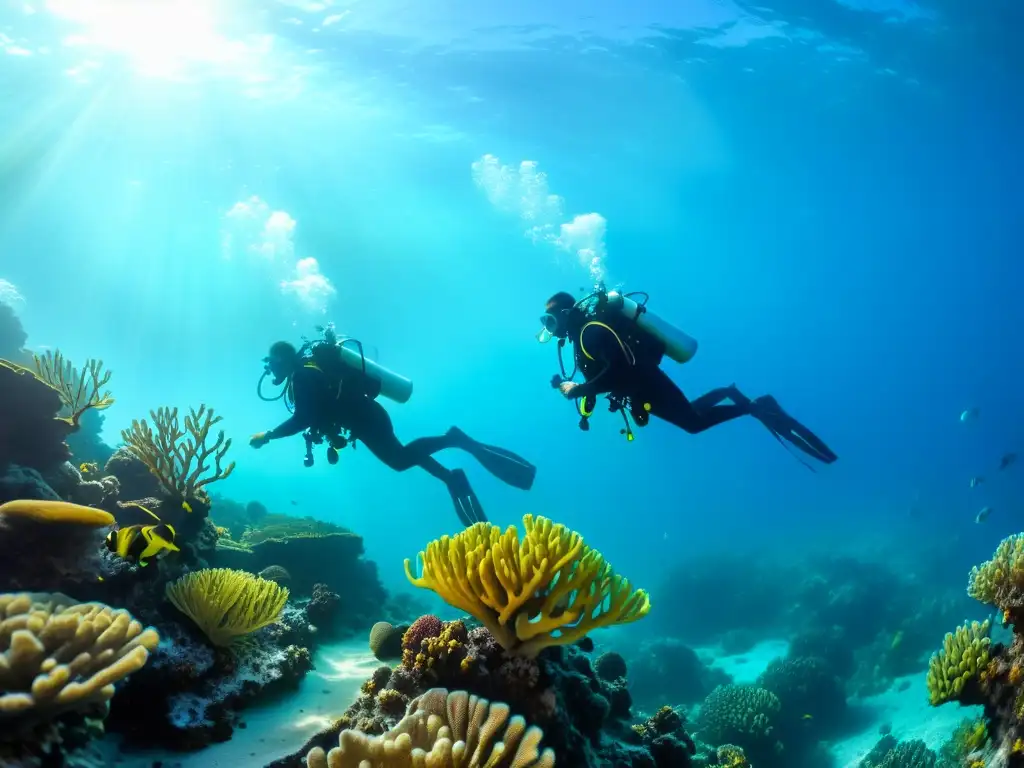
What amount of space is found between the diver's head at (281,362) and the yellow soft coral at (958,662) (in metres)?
9.37

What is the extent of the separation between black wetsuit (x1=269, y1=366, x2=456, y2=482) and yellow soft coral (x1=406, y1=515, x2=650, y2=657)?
5.35 m

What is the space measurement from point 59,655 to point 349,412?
6873 mm

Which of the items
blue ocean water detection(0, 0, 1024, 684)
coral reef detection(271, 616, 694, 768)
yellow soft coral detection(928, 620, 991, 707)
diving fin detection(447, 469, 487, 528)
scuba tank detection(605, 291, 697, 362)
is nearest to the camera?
coral reef detection(271, 616, 694, 768)

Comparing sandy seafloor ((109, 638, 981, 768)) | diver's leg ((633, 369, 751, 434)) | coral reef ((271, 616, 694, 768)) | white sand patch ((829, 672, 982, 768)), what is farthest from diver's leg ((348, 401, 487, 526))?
white sand patch ((829, 672, 982, 768))

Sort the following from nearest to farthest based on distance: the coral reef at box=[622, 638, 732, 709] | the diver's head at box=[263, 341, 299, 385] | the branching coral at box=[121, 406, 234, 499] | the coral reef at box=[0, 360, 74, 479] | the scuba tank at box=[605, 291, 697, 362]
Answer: the coral reef at box=[0, 360, 74, 479] → the branching coral at box=[121, 406, 234, 499] → the scuba tank at box=[605, 291, 697, 362] → the diver's head at box=[263, 341, 299, 385] → the coral reef at box=[622, 638, 732, 709]

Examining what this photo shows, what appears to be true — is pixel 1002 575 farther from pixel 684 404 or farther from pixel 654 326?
pixel 654 326

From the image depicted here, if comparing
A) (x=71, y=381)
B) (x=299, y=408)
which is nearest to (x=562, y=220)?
(x=299, y=408)

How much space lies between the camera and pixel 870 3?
25219 millimetres

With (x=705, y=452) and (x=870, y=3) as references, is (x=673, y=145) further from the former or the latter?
(x=705, y=452)

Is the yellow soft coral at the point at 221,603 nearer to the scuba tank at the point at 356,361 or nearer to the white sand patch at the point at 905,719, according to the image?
the scuba tank at the point at 356,361

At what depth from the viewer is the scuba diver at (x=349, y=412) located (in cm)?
861

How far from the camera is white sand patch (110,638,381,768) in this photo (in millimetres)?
3807

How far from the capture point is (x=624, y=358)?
756cm

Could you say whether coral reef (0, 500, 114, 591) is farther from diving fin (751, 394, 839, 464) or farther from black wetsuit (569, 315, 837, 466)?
diving fin (751, 394, 839, 464)
